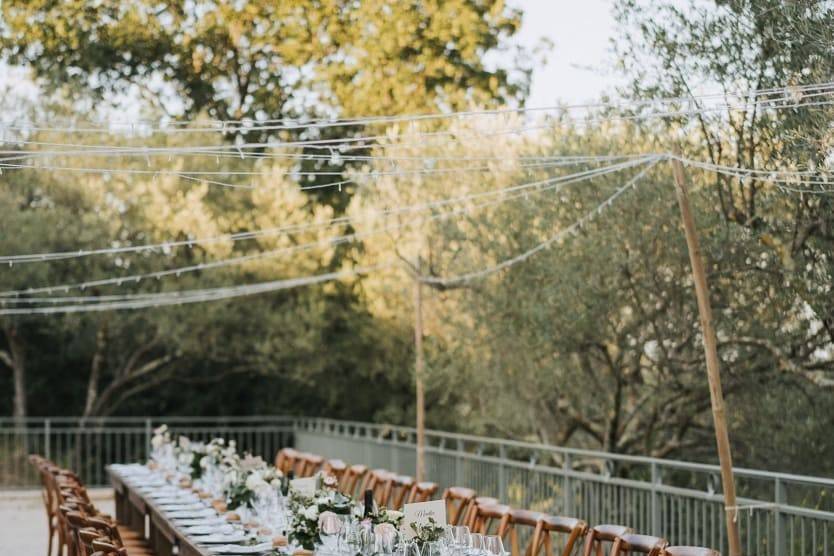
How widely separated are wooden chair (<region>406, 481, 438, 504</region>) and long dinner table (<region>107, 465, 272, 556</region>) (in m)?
1.42

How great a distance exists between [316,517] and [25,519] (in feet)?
29.9

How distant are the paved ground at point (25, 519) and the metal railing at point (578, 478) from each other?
2.71 ft

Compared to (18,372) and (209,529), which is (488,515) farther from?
(18,372)

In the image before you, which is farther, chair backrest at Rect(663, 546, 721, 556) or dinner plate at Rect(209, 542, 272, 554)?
dinner plate at Rect(209, 542, 272, 554)

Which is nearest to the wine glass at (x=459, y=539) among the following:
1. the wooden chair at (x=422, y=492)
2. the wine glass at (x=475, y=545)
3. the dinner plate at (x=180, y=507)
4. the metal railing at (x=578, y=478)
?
the wine glass at (x=475, y=545)

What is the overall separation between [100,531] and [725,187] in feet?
17.7

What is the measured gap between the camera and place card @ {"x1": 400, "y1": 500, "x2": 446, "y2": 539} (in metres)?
5.61

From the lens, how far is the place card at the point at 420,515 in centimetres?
561

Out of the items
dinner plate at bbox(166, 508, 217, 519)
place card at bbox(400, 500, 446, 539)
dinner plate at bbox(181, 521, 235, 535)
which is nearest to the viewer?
place card at bbox(400, 500, 446, 539)

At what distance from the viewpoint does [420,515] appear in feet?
18.8

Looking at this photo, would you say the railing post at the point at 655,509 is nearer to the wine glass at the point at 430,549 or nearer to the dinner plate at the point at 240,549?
the dinner plate at the point at 240,549

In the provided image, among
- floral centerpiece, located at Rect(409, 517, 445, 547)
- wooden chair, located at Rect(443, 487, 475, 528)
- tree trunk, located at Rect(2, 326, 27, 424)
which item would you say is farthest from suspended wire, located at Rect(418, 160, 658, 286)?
tree trunk, located at Rect(2, 326, 27, 424)

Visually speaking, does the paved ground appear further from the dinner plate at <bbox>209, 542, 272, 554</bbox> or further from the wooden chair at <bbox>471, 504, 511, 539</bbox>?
the wooden chair at <bbox>471, 504, 511, 539</bbox>

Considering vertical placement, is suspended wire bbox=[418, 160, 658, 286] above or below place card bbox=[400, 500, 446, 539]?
above
